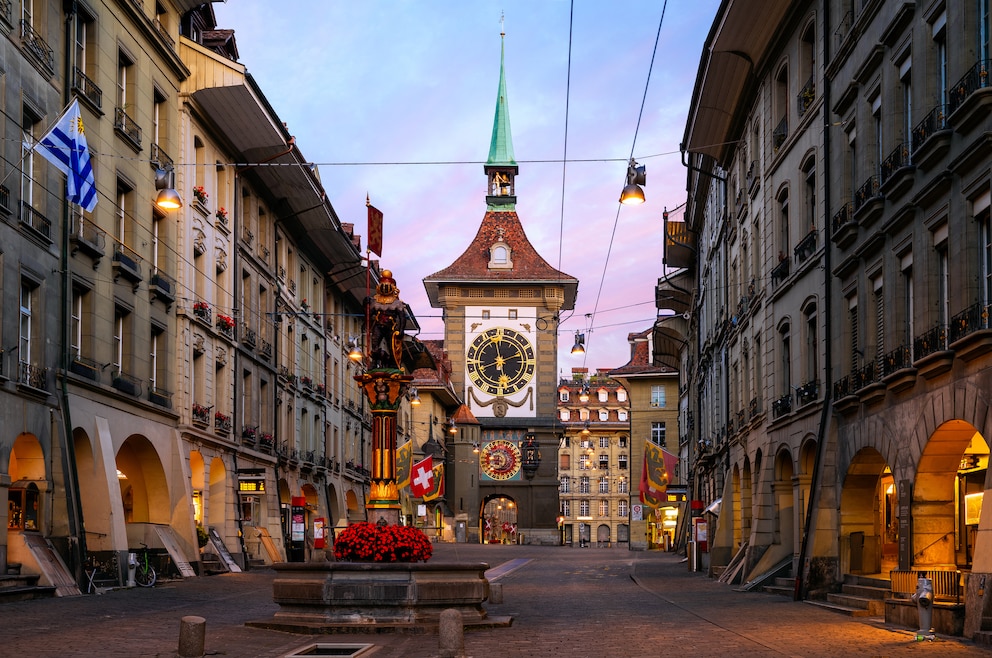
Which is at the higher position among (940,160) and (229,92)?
(229,92)

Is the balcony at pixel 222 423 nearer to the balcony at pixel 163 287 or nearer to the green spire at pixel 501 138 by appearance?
the balcony at pixel 163 287

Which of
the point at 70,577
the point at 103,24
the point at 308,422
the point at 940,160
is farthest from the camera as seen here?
the point at 308,422

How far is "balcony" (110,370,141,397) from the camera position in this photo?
113 feet

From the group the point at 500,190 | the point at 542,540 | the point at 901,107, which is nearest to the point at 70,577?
the point at 901,107

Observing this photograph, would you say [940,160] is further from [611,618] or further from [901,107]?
[611,618]

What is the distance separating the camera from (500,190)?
121 meters

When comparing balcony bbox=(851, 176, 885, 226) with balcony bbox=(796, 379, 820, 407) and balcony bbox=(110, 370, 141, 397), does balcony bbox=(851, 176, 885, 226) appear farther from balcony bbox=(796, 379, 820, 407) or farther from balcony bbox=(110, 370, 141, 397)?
balcony bbox=(110, 370, 141, 397)

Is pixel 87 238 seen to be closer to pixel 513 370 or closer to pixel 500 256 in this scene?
pixel 513 370

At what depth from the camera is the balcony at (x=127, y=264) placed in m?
34.4

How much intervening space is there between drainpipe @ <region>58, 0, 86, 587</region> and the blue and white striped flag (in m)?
5.33

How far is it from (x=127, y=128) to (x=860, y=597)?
21551 millimetres

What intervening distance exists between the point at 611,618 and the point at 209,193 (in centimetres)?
2426

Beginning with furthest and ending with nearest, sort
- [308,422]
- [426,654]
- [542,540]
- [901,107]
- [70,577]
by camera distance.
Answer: [542,540]
[308,422]
[70,577]
[901,107]
[426,654]

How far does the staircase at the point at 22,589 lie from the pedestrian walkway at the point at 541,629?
1.02ft
